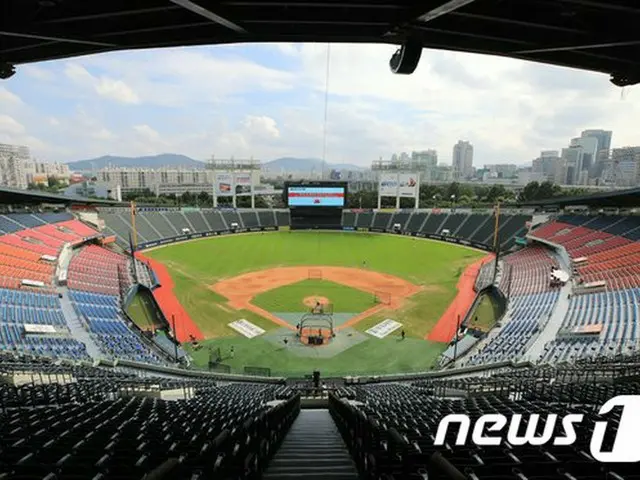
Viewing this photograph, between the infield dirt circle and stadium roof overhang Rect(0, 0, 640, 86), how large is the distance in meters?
22.9

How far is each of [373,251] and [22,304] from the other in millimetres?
38896

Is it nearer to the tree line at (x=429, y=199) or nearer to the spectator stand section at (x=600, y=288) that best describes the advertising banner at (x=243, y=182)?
the tree line at (x=429, y=199)

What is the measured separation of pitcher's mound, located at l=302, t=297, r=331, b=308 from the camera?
31358mm

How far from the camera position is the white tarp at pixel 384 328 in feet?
83.7

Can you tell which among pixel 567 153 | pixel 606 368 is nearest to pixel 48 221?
pixel 606 368

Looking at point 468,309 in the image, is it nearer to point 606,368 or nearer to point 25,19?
point 606,368

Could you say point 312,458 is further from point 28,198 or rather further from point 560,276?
point 28,198

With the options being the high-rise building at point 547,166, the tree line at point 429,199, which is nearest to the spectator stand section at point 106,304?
the tree line at point 429,199

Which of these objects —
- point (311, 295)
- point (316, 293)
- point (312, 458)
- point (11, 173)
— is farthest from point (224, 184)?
point (11, 173)

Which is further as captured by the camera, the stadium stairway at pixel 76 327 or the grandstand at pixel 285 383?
the stadium stairway at pixel 76 327

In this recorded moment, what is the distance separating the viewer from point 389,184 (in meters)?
70.4

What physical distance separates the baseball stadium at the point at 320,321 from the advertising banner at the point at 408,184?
6798 mm

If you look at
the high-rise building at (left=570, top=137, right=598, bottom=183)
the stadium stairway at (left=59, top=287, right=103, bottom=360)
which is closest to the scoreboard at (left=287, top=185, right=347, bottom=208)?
the stadium stairway at (left=59, top=287, right=103, bottom=360)

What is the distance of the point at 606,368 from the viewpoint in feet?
40.2
